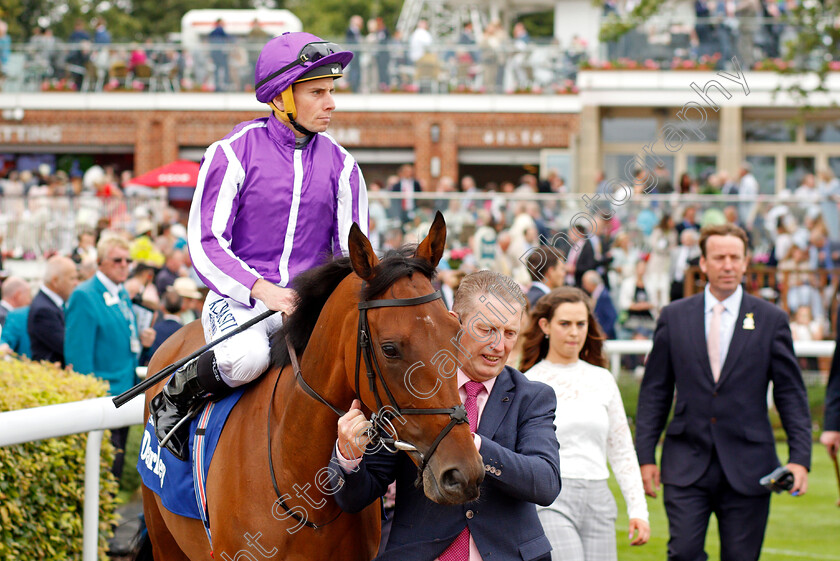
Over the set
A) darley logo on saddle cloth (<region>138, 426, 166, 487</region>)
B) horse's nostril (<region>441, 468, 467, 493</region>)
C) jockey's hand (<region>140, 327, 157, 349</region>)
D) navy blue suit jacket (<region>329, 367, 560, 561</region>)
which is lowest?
jockey's hand (<region>140, 327, 157, 349</region>)

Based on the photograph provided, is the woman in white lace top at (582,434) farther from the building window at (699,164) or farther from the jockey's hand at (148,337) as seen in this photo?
the building window at (699,164)

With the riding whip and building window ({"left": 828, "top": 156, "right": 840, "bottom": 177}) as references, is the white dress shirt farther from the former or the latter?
building window ({"left": 828, "top": 156, "right": 840, "bottom": 177})

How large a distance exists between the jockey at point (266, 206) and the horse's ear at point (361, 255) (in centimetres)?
70

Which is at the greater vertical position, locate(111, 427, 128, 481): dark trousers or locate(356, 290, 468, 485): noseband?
locate(356, 290, 468, 485): noseband

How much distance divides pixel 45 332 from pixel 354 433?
5.25 metres

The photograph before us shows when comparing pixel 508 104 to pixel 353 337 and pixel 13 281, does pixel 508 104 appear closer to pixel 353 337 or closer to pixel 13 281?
pixel 13 281

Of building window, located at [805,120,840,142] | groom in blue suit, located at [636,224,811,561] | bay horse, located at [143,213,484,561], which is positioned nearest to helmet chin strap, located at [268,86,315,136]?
bay horse, located at [143,213,484,561]

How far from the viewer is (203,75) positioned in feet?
79.6

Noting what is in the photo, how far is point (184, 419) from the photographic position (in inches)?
141

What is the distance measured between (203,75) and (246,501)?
22.3 metres

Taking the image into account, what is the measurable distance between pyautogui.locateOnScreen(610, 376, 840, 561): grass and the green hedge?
3465 mm

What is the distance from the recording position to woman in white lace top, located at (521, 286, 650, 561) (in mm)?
4070

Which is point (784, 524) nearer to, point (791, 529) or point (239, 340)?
point (791, 529)

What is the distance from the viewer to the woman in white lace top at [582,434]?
13.4 ft
